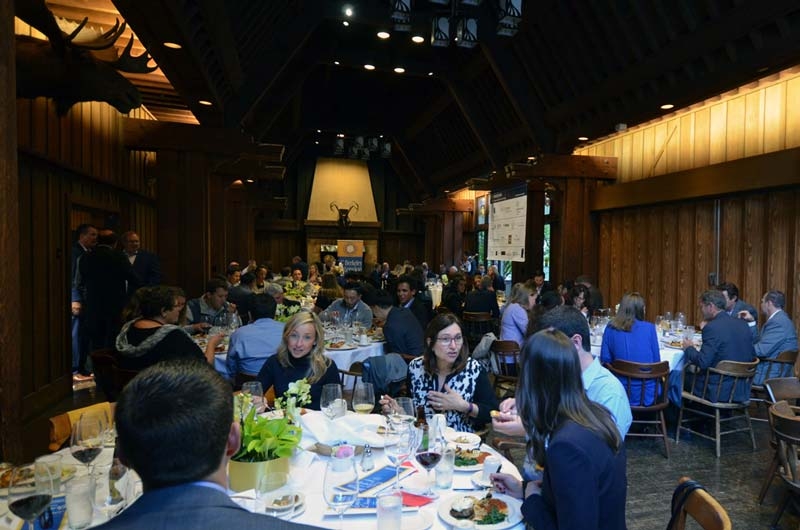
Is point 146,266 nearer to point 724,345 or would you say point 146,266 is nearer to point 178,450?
point 178,450

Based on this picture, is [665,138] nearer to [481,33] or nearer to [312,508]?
[481,33]

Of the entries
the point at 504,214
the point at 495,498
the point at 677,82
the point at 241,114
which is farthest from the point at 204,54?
the point at 504,214

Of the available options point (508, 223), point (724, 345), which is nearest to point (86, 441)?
point (724, 345)

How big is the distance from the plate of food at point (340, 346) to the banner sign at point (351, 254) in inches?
592

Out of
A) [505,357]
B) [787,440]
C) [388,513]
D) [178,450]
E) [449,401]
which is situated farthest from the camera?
[505,357]

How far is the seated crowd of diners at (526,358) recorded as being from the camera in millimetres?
1528

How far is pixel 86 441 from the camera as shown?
181cm

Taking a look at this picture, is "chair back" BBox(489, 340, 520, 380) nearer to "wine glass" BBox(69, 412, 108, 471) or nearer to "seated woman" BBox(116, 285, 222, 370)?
"seated woman" BBox(116, 285, 222, 370)

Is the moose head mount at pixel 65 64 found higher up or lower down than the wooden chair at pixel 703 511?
higher up

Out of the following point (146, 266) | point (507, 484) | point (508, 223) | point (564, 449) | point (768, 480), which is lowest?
point (768, 480)

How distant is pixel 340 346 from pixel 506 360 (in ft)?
6.40

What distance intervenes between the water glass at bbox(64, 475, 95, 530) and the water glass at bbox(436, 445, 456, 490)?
1148mm

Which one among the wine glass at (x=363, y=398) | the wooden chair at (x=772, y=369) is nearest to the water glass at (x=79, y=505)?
the wine glass at (x=363, y=398)

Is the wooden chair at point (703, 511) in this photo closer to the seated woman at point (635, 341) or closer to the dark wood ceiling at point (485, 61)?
the seated woman at point (635, 341)
